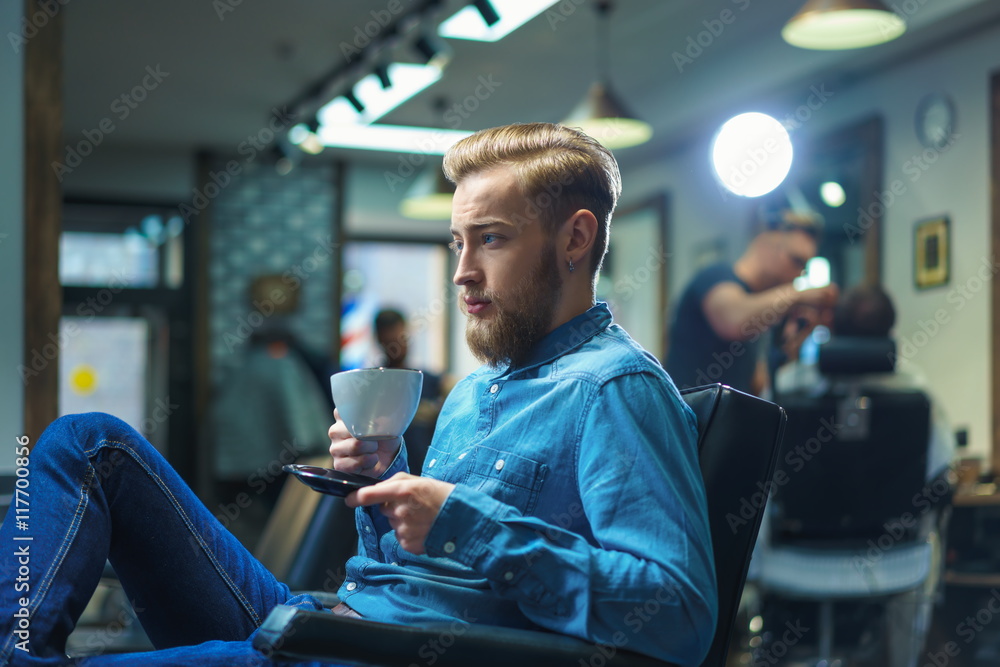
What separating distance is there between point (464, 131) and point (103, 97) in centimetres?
240

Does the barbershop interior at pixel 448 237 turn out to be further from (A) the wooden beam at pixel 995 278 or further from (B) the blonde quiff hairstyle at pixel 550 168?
(B) the blonde quiff hairstyle at pixel 550 168

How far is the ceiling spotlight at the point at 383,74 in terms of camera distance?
5375 mm

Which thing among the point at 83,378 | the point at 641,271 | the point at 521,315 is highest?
the point at 641,271

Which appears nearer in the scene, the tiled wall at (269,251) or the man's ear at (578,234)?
the man's ear at (578,234)

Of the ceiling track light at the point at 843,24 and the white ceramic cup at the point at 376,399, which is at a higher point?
the ceiling track light at the point at 843,24

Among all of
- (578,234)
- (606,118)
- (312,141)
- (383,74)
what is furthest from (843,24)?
(312,141)

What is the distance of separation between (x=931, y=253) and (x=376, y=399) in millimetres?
4186

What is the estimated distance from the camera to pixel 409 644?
1.11 m

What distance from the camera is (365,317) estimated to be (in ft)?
30.8

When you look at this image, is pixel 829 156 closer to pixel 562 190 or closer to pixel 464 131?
pixel 464 131

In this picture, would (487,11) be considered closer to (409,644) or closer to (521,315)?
(521,315)

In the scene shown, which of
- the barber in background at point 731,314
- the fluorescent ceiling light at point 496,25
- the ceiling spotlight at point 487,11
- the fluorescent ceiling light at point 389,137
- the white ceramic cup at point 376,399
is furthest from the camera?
the fluorescent ceiling light at point 389,137

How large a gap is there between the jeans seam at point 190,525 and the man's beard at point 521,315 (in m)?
0.46

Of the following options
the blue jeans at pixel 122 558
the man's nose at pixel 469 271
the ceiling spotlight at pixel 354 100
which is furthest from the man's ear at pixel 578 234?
the ceiling spotlight at pixel 354 100
